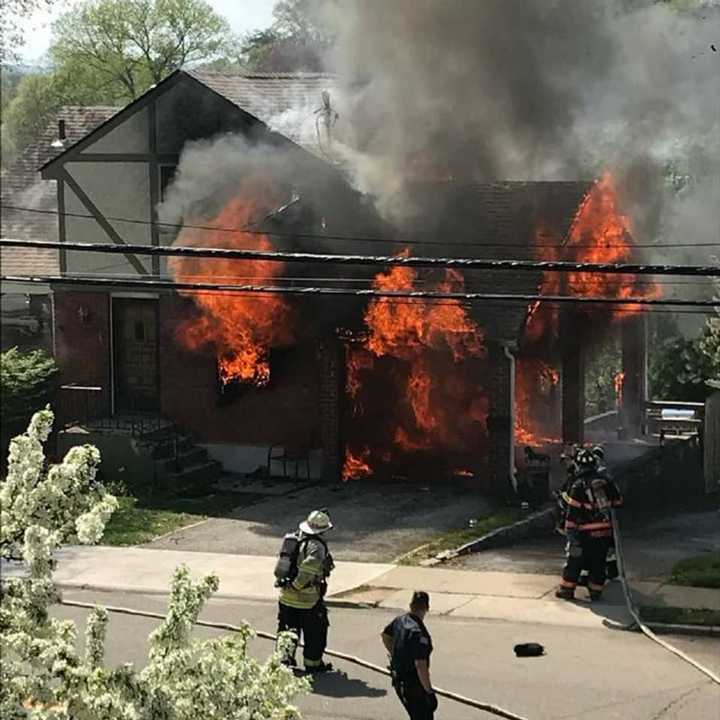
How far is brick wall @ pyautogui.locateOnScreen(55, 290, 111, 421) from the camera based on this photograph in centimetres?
2122

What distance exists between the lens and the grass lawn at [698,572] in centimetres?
1345

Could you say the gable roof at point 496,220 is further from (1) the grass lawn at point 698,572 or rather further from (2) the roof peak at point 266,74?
(1) the grass lawn at point 698,572

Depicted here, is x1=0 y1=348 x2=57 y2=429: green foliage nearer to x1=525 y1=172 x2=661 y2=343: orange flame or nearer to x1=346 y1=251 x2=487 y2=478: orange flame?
x1=346 y1=251 x2=487 y2=478: orange flame

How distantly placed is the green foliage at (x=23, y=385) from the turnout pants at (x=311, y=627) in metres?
10.8

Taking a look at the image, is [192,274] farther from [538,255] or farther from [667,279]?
[667,279]

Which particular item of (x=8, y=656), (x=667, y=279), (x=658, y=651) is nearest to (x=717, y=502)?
(x=667, y=279)

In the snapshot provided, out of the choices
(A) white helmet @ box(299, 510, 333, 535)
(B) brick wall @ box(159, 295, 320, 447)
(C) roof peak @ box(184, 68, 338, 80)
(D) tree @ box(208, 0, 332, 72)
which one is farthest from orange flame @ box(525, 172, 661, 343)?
(A) white helmet @ box(299, 510, 333, 535)

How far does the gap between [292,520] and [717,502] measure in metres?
5.69

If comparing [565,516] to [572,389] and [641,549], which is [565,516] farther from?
[572,389]

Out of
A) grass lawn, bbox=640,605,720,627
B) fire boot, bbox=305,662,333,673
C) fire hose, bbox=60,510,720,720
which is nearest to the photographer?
fire hose, bbox=60,510,720,720

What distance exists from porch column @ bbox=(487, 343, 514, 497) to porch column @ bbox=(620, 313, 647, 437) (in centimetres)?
545

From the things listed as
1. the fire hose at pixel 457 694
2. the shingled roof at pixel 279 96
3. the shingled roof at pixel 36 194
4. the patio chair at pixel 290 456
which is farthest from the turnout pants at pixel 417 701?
the shingled roof at pixel 36 194

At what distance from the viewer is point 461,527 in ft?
53.9

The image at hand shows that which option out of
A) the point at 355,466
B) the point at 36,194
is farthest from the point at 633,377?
the point at 36,194
